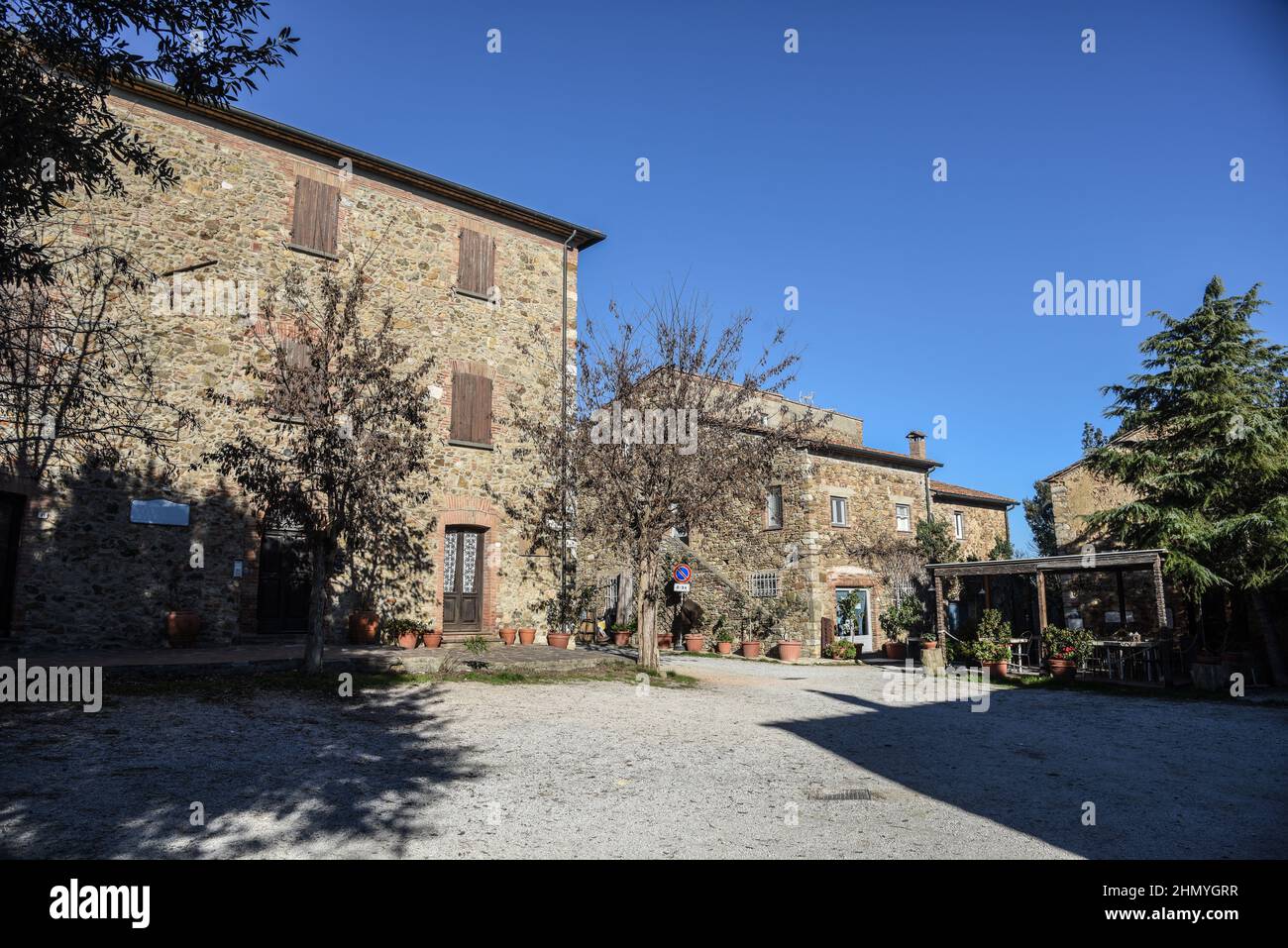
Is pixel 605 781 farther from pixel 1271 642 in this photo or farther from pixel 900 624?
pixel 900 624

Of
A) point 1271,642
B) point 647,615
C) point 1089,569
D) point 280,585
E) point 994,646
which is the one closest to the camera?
point 280,585

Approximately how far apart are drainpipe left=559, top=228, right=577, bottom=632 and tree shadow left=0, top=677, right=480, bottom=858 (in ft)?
20.6

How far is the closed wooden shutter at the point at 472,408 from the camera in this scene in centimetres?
1448

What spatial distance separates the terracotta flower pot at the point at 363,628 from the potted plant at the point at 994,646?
12.6m

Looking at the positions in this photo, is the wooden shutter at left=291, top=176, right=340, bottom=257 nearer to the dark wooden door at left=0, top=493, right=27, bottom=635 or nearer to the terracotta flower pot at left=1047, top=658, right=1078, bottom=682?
the dark wooden door at left=0, top=493, right=27, bottom=635

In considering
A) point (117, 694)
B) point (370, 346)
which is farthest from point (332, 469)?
point (117, 694)

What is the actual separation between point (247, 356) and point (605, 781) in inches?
409

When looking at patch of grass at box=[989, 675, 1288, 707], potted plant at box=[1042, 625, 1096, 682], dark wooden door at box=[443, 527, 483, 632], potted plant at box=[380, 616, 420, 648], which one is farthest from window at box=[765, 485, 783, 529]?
potted plant at box=[380, 616, 420, 648]

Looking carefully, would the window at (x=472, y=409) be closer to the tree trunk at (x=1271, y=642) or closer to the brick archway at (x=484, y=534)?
the brick archway at (x=484, y=534)

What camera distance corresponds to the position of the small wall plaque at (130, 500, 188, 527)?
1125 centimetres

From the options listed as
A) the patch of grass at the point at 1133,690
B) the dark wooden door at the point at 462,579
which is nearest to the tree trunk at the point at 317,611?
the dark wooden door at the point at 462,579

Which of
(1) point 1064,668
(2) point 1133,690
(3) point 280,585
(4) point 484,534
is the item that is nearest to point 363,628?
(3) point 280,585

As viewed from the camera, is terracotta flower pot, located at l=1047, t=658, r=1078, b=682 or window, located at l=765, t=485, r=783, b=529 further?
window, located at l=765, t=485, r=783, b=529

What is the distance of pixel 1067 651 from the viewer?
14727 mm
